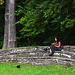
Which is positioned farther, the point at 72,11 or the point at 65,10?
the point at 72,11

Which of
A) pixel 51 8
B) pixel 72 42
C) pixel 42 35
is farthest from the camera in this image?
pixel 42 35

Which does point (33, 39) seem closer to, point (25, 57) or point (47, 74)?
point (25, 57)

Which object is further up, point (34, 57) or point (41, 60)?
point (34, 57)

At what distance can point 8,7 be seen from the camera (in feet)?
55.8

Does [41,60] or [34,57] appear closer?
[41,60]

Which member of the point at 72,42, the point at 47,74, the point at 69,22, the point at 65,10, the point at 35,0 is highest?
the point at 35,0

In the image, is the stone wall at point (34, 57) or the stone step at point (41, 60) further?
the stone wall at point (34, 57)

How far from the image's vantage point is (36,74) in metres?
7.45

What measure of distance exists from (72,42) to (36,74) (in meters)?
9.96

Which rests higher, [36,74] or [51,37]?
[51,37]

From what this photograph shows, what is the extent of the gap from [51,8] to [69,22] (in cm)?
147

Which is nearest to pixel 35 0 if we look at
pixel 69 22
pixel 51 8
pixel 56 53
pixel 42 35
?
pixel 51 8

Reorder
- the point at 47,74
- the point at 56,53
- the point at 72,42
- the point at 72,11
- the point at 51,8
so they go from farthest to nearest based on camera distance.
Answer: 1. the point at 72,42
2. the point at 72,11
3. the point at 51,8
4. the point at 56,53
5. the point at 47,74

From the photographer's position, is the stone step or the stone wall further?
the stone wall
